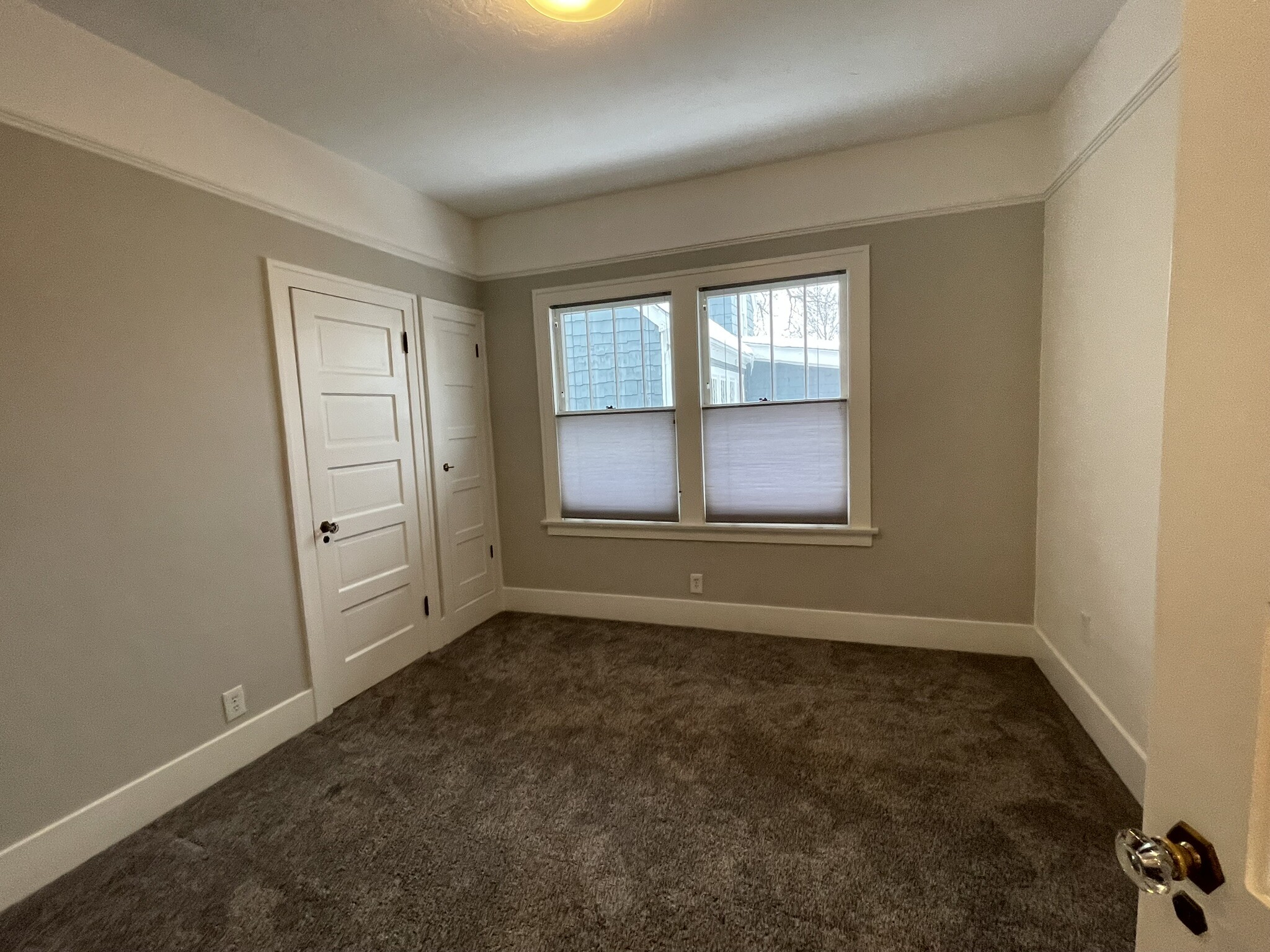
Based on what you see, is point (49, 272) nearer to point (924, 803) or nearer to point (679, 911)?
point (679, 911)

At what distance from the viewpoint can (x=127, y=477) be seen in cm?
201

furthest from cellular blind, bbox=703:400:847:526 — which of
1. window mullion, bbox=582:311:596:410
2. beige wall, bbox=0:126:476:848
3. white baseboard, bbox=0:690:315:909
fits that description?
white baseboard, bbox=0:690:315:909

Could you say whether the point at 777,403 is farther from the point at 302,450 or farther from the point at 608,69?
the point at 302,450

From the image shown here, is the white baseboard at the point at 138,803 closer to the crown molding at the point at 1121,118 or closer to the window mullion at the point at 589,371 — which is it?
the window mullion at the point at 589,371

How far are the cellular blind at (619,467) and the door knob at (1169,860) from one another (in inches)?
119

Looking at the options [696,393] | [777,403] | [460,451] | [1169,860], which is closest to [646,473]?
[696,393]

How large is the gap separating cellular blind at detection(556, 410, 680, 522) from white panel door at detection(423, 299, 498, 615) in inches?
22.5

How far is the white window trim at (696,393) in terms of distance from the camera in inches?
122

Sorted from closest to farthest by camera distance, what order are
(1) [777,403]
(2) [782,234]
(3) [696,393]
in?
(2) [782,234], (1) [777,403], (3) [696,393]

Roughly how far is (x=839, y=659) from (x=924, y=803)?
115 centimetres

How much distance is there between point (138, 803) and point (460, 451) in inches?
88.0

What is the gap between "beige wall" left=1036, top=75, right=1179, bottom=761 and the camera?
1.81 meters

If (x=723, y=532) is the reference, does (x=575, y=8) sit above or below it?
above

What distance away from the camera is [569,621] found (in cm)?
381
